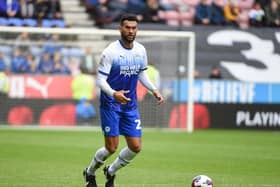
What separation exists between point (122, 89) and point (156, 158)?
18.2 ft

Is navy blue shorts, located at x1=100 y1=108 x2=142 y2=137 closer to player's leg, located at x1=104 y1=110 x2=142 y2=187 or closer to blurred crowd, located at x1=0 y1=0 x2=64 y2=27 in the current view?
player's leg, located at x1=104 y1=110 x2=142 y2=187

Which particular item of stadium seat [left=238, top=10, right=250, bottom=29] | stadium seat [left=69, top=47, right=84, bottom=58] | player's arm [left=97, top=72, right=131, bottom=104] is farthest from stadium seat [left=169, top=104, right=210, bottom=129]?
player's arm [left=97, top=72, right=131, bottom=104]

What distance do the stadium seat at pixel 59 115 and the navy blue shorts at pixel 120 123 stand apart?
12.9 metres

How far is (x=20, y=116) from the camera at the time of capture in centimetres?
2308

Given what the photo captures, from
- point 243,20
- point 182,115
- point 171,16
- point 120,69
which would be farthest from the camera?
point 243,20

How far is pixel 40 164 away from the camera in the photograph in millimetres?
14117

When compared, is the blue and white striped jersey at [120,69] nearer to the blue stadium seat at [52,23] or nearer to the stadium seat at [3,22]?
the stadium seat at [3,22]

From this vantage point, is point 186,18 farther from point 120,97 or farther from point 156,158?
point 120,97

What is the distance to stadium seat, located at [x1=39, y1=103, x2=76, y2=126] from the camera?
23344 mm

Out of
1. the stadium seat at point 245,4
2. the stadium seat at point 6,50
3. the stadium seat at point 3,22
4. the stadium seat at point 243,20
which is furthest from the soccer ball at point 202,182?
the stadium seat at point 245,4

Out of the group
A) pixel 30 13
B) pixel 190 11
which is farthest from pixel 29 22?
pixel 190 11

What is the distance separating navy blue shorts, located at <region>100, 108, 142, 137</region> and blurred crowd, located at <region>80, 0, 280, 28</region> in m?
16.3

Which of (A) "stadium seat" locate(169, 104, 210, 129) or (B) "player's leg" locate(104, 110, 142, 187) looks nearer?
(B) "player's leg" locate(104, 110, 142, 187)

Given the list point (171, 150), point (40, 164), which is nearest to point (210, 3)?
point (171, 150)
